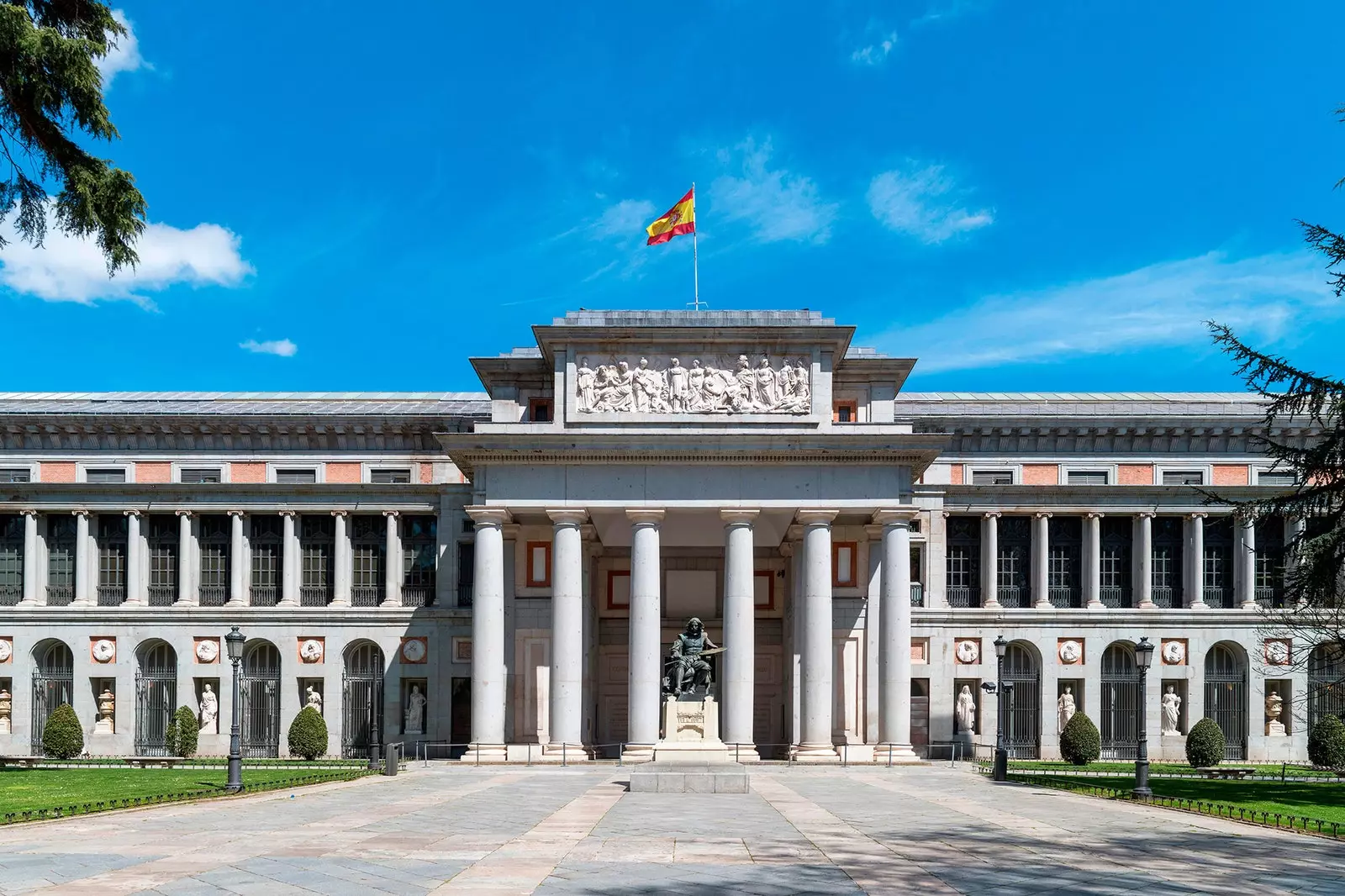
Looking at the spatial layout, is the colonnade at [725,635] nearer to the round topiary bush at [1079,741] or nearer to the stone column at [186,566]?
the round topiary bush at [1079,741]

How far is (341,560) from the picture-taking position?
60.4m

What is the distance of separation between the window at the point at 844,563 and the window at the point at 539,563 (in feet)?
39.7

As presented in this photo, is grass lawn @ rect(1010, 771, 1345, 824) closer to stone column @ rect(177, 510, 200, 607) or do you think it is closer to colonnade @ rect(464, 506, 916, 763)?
colonnade @ rect(464, 506, 916, 763)

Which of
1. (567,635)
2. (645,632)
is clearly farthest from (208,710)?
(645,632)

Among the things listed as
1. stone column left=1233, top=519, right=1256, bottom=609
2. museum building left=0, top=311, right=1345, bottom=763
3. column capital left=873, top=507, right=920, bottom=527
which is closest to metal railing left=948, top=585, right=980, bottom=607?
museum building left=0, top=311, right=1345, bottom=763

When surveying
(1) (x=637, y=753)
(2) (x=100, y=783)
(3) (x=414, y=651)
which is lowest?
(1) (x=637, y=753)

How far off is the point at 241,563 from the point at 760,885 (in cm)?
4886

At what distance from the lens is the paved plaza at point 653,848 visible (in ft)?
54.9

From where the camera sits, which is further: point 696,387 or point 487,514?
point 696,387

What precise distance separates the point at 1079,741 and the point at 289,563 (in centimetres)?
3660

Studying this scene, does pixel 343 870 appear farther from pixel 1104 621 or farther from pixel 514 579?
pixel 1104 621

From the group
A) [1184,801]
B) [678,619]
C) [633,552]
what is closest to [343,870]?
[1184,801]

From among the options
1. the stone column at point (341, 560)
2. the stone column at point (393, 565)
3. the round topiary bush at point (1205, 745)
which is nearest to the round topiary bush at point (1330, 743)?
the round topiary bush at point (1205, 745)

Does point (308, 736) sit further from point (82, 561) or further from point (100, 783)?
point (100, 783)
